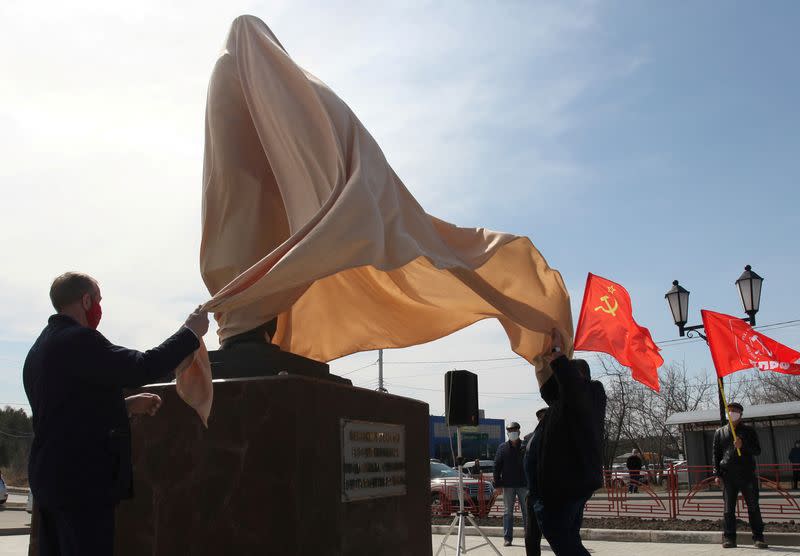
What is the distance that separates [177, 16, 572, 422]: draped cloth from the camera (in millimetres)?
4512

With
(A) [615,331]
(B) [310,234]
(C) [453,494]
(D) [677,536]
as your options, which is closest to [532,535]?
(A) [615,331]

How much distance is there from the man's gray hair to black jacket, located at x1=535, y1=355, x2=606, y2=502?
3.02 metres

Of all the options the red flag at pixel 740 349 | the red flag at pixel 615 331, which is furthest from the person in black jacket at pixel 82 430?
the red flag at pixel 740 349

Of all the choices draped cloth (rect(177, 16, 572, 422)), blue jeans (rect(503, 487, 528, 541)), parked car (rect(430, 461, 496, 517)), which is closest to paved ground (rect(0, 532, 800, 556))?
blue jeans (rect(503, 487, 528, 541))

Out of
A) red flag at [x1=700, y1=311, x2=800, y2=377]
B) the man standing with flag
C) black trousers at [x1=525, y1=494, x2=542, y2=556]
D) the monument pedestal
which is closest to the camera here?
the monument pedestal

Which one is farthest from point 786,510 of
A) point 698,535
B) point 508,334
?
point 508,334

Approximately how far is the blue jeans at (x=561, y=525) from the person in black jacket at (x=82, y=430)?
2.78 m

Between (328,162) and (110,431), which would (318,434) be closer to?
(110,431)

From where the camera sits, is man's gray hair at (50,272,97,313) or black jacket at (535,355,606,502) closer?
man's gray hair at (50,272,97,313)

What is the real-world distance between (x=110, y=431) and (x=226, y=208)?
225cm

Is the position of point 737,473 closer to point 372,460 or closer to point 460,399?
point 460,399

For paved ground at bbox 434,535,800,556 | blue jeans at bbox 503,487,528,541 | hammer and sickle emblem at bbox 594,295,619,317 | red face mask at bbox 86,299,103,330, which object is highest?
hammer and sickle emblem at bbox 594,295,619,317

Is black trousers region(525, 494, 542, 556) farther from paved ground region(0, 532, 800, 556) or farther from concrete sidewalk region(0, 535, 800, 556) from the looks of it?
paved ground region(0, 532, 800, 556)

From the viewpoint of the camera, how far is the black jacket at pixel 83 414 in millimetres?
3463
